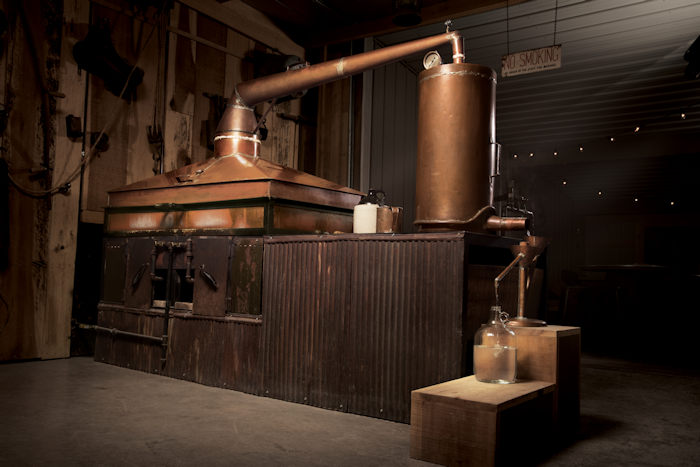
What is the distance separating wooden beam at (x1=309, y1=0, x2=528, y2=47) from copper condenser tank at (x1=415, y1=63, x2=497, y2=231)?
3.00 m

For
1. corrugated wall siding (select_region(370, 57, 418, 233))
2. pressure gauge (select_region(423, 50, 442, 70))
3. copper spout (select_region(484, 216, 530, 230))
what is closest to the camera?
copper spout (select_region(484, 216, 530, 230))

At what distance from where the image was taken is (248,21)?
6.18 metres

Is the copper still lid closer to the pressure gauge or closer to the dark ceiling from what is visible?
the pressure gauge

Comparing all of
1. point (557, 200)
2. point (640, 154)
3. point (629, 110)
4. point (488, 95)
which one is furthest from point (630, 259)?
point (488, 95)

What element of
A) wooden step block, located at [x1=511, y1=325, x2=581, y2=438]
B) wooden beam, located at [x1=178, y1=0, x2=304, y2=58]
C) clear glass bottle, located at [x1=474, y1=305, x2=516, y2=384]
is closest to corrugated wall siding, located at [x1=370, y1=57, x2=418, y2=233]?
wooden beam, located at [x1=178, y1=0, x2=304, y2=58]

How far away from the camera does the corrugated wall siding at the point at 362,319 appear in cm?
287

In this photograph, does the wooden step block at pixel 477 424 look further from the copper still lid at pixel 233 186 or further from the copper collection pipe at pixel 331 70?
the copper collection pipe at pixel 331 70

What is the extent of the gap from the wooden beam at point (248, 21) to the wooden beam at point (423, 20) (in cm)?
40

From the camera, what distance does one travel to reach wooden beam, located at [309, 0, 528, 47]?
19.4 feet

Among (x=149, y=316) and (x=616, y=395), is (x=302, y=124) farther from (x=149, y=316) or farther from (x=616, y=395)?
(x=616, y=395)

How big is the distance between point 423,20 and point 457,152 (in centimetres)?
363

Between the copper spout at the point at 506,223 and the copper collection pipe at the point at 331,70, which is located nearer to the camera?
the copper spout at the point at 506,223

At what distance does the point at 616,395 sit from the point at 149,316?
10.8ft

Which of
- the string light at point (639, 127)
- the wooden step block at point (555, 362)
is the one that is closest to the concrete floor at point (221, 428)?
the wooden step block at point (555, 362)
